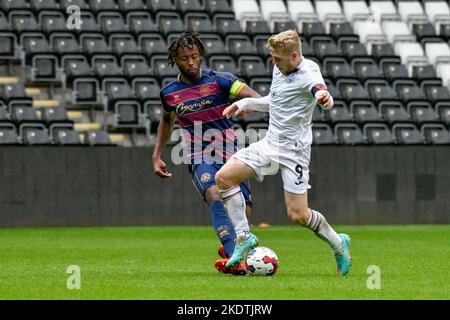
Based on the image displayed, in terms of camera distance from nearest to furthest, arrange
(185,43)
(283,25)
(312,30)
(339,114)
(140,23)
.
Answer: (185,43)
(339,114)
(140,23)
(283,25)
(312,30)

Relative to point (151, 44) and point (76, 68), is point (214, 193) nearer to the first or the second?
point (76, 68)

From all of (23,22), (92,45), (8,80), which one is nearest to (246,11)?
(92,45)

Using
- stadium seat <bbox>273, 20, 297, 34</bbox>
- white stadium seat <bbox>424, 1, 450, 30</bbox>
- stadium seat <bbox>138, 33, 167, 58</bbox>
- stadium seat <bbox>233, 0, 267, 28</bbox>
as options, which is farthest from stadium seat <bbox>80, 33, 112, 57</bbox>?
white stadium seat <bbox>424, 1, 450, 30</bbox>

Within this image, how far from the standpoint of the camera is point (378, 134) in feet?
80.4

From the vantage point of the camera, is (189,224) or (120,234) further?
(189,224)

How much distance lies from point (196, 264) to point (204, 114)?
1.95m

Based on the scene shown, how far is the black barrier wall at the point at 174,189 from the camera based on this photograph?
21.6 metres

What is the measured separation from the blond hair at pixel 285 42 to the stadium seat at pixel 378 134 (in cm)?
1380

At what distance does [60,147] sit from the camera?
71.2 feet

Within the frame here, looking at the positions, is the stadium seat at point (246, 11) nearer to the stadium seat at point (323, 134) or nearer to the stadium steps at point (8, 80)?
the stadium seat at point (323, 134)

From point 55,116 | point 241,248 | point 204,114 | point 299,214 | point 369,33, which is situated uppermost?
point 369,33

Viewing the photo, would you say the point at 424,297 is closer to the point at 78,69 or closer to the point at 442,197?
the point at 442,197
